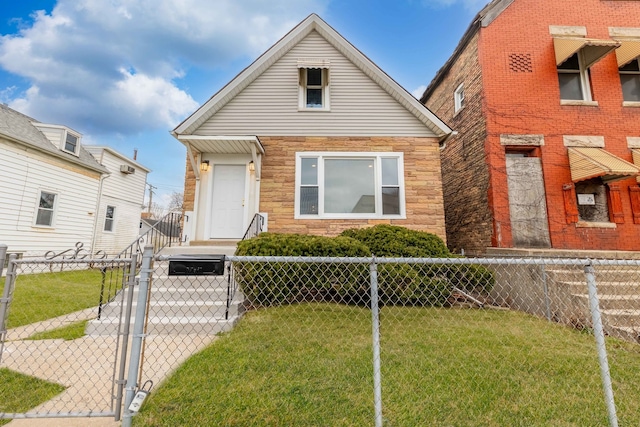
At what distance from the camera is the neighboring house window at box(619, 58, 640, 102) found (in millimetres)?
8352

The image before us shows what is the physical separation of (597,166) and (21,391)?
36.7 ft

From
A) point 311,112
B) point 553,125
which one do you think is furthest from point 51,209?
point 553,125

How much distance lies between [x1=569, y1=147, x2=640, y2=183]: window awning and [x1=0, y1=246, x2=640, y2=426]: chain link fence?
2.79 meters

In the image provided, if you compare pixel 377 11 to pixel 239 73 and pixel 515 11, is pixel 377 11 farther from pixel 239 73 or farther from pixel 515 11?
pixel 239 73

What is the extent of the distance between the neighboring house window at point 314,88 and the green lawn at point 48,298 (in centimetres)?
636

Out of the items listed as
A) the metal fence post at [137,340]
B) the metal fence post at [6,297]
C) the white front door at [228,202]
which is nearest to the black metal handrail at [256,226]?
the white front door at [228,202]

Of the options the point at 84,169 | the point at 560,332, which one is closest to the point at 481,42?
the point at 560,332

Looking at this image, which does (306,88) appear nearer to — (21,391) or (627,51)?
(21,391)

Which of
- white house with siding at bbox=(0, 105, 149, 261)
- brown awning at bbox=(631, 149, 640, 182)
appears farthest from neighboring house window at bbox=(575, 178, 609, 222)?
white house with siding at bbox=(0, 105, 149, 261)

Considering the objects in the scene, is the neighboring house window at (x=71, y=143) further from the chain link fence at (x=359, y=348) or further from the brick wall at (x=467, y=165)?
the brick wall at (x=467, y=165)

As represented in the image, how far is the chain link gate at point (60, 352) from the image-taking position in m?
2.32

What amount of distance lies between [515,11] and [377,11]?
1203 cm

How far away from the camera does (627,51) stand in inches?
320

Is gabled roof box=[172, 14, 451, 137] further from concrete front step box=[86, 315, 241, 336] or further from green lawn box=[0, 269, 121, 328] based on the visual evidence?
concrete front step box=[86, 315, 241, 336]
